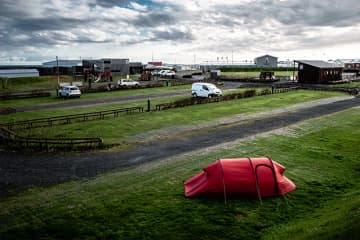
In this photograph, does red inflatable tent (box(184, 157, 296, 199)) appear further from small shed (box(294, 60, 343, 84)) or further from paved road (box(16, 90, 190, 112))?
small shed (box(294, 60, 343, 84))

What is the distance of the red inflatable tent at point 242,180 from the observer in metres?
12.2

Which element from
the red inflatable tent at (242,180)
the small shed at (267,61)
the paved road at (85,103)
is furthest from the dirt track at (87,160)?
the small shed at (267,61)

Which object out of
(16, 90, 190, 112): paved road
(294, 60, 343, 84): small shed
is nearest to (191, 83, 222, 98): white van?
(16, 90, 190, 112): paved road

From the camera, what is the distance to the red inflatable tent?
1216cm

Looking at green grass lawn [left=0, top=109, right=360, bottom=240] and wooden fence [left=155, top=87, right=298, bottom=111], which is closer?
green grass lawn [left=0, top=109, right=360, bottom=240]

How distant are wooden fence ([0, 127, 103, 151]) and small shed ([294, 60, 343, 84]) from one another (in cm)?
4952

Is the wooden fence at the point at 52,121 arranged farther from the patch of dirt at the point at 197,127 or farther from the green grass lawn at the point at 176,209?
the green grass lawn at the point at 176,209

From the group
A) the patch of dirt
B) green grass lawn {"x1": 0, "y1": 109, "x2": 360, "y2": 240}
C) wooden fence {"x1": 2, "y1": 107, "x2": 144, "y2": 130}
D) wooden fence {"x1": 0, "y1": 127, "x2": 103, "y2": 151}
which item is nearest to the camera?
green grass lawn {"x1": 0, "y1": 109, "x2": 360, "y2": 240}

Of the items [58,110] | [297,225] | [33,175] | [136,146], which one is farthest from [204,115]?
[297,225]

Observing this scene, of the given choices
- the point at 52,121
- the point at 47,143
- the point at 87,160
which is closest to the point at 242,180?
the point at 87,160

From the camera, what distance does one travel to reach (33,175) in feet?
47.9

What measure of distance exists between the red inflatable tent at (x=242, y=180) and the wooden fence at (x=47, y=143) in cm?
823

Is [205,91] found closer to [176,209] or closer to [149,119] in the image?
[149,119]

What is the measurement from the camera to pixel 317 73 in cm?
5778
